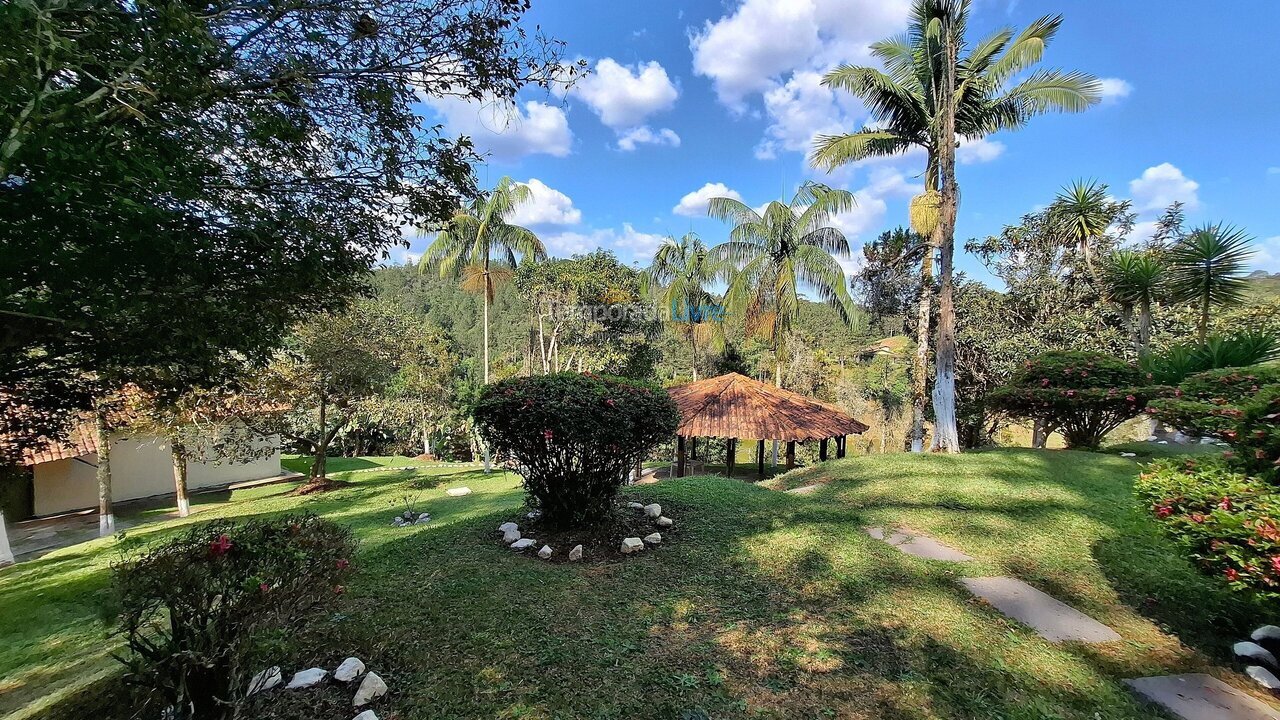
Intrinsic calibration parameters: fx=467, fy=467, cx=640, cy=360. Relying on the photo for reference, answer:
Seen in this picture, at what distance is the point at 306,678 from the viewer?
257 cm

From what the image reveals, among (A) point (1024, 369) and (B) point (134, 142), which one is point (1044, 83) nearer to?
(A) point (1024, 369)

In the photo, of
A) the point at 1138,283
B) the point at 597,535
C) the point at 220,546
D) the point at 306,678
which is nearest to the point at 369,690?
the point at 306,678

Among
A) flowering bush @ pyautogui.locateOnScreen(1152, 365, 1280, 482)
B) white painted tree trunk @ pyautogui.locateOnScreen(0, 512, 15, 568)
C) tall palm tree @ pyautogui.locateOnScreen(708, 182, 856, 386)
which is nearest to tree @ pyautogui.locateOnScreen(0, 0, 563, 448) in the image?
flowering bush @ pyautogui.locateOnScreen(1152, 365, 1280, 482)

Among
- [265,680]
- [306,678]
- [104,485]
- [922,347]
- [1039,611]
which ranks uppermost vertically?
[922,347]

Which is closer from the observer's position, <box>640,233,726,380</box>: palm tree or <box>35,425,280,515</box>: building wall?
<box>35,425,280,515</box>: building wall

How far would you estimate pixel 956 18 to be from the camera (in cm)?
974

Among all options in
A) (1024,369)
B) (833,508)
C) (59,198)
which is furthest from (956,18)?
(59,198)

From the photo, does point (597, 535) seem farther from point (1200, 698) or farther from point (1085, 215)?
point (1085, 215)

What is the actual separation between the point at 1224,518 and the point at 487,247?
16.6m

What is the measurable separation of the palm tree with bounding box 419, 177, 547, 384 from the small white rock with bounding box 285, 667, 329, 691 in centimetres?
1359

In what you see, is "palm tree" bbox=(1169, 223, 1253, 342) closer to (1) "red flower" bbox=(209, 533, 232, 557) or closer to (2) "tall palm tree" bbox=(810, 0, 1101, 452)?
(2) "tall palm tree" bbox=(810, 0, 1101, 452)

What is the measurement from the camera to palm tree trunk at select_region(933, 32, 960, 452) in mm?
9492

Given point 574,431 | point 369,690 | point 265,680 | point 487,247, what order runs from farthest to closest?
1. point 487,247
2. point 574,431
3. point 369,690
4. point 265,680

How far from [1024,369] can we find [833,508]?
22.0ft
